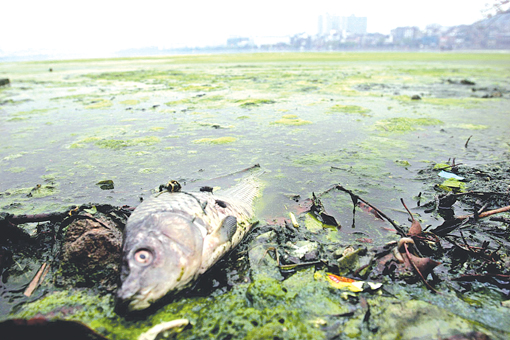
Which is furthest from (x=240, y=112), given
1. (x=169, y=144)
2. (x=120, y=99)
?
(x=120, y=99)

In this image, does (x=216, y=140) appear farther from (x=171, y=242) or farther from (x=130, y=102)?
(x=130, y=102)

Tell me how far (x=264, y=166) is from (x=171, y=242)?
9.30ft

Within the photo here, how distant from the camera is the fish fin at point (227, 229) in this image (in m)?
2.45

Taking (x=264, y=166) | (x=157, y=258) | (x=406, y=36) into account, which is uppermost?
(x=406, y=36)

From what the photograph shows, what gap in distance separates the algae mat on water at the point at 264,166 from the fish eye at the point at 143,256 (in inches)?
14.0

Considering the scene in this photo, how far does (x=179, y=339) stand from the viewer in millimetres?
1826

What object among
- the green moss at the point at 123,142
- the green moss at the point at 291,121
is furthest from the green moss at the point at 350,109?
the green moss at the point at 123,142

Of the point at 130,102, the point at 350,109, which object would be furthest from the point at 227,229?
the point at 130,102

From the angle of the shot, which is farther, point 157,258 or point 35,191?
point 35,191

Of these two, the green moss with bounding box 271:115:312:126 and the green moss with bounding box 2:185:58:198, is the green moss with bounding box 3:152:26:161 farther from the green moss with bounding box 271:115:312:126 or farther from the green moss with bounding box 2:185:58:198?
the green moss with bounding box 271:115:312:126

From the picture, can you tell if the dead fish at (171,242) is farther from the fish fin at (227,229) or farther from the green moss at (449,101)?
the green moss at (449,101)

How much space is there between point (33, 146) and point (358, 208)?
5.98 metres

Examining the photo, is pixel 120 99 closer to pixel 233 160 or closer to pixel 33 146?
pixel 33 146

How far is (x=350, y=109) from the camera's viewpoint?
8711 mm
